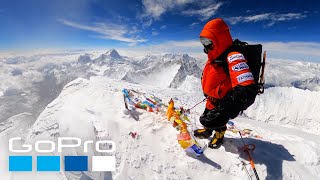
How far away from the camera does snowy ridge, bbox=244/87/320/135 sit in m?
33.0

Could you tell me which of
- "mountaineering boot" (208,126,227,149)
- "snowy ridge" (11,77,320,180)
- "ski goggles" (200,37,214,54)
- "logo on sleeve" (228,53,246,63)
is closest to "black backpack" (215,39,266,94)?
"logo on sleeve" (228,53,246,63)

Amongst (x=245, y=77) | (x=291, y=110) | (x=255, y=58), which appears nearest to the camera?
(x=245, y=77)

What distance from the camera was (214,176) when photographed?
568 centimetres

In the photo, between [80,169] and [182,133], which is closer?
[182,133]

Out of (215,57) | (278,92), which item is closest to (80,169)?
(215,57)

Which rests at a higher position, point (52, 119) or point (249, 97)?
point (249, 97)

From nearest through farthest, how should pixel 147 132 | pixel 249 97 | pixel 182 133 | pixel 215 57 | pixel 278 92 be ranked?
pixel 249 97 < pixel 215 57 < pixel 182 133 < pixel 147 132 < pixel 278 92

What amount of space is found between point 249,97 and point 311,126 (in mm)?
37859

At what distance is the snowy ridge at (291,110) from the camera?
3300 cm

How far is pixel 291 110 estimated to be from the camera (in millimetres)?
38156

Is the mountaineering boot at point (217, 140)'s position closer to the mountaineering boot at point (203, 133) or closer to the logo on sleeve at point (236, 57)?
the mountaineering boot at point (203, 133)

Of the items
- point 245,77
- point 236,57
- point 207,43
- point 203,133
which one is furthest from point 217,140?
point 207,43

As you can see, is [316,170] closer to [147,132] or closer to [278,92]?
[147,132]

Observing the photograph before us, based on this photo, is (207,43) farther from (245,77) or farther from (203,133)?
(203,133)
